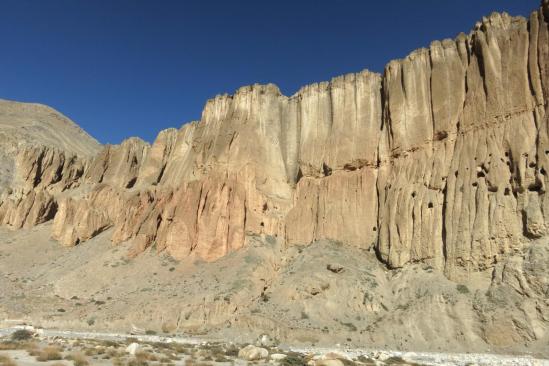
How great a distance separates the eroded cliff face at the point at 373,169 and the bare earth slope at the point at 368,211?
0.14 metres

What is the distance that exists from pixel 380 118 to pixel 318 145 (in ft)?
22.6

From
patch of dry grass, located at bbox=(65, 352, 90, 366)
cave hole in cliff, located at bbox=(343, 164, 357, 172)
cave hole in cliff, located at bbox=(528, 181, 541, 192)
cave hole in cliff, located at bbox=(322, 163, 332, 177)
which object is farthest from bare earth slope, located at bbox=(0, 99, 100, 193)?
cave hole in cliff, located at bbox=(528, 181, 541, 192)

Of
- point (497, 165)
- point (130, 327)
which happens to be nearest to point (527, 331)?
point (497, 165)

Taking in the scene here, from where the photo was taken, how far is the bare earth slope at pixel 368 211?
103ft

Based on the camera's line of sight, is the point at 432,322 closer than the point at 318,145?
Yes

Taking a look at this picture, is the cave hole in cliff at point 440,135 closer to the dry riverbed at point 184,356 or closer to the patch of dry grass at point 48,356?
the dry riverbed at point 184,356

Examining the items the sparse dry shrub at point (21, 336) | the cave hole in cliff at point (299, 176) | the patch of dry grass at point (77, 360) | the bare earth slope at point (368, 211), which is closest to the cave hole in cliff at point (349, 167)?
the bare earth slope at point (368, 211)

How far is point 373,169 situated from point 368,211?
4.35m

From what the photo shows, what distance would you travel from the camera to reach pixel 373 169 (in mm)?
44000

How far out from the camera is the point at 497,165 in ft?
111

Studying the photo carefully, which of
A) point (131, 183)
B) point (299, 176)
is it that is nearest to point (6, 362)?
point (299, 176)

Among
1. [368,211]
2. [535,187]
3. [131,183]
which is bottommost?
[535,187]

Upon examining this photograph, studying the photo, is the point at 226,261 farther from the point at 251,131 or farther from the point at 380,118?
the point at 380,118

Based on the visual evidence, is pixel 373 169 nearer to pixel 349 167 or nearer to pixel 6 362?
pixel 349 167
